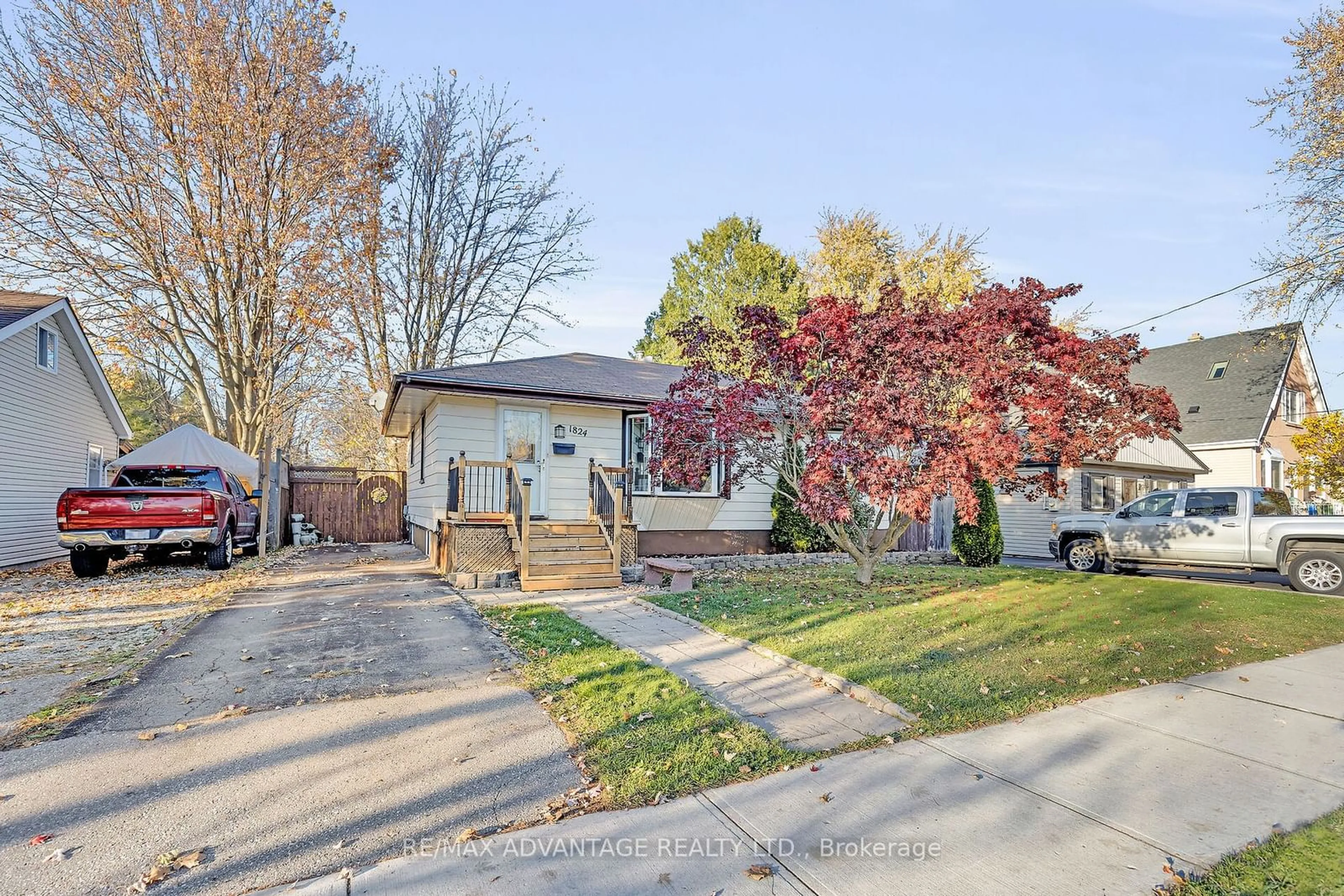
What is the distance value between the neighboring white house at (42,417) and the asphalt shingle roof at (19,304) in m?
0.02

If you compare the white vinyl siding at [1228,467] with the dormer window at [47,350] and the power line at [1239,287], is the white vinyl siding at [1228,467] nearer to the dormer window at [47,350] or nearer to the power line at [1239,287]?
the power line at [1239,287]

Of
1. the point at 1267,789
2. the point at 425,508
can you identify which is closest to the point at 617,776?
the point at 1267,789

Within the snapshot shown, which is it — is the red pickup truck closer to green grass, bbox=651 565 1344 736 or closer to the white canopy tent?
the white canopy tent

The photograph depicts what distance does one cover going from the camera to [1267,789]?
3.18 m

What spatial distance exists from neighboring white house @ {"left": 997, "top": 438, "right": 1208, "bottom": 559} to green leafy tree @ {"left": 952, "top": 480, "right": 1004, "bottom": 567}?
3822 millimetres

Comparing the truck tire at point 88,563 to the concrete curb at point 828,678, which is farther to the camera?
the truck tire at point 88,563

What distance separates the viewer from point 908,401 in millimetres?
7145

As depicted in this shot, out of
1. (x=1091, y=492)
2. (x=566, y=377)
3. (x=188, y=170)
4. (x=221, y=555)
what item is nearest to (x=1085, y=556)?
(x=1091, y=492)

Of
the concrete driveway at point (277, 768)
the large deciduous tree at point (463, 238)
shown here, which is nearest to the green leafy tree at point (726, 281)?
the large deciduous tree at point (463, 238)

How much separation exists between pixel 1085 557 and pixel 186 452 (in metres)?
19.3

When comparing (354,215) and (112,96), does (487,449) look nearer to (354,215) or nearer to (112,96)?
(354,215)

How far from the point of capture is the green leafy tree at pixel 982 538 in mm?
13086

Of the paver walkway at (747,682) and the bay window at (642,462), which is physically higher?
the bay window at (642,462)

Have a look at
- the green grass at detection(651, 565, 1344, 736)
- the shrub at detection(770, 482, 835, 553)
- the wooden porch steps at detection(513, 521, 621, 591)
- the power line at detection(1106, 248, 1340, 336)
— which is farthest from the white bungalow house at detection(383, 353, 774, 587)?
the power line at detection(1106, 248, 1340, 336)
